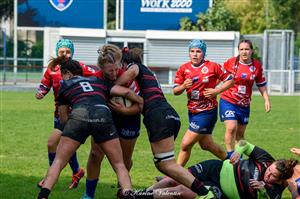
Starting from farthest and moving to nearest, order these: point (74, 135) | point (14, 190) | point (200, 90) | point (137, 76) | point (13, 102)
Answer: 1. point (13, 102)
2. point (200, 90)
3. point (14, 190)
4. point (137, 76)
5. point (74, 135)

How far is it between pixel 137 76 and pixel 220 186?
1.53 metres

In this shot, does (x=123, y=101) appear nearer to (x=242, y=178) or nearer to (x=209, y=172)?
(x=209, y=172)

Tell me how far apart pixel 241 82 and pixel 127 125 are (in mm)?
3584

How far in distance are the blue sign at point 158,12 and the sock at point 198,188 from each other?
34.8m

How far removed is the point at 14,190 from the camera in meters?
9.60

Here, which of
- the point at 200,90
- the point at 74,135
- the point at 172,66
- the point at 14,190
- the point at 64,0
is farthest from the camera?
the point at 64,0

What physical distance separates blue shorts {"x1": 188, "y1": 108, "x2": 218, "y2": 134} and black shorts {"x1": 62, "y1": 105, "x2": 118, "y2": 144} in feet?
8.92

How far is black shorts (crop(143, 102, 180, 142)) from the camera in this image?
8.48 meters

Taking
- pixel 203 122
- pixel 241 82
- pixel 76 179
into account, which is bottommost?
pixel 76 179

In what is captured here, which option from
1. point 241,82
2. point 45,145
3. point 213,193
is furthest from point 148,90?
point 45,145

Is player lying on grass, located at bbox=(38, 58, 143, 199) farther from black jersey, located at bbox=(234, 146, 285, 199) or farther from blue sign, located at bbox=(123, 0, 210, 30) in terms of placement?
blue sign, located at bbox=(123, 0, 210, 30)

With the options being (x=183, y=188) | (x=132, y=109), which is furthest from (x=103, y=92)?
(x=183, y=188)

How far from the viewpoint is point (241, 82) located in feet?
39.6

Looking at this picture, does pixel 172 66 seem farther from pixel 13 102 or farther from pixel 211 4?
pixel 13 102
